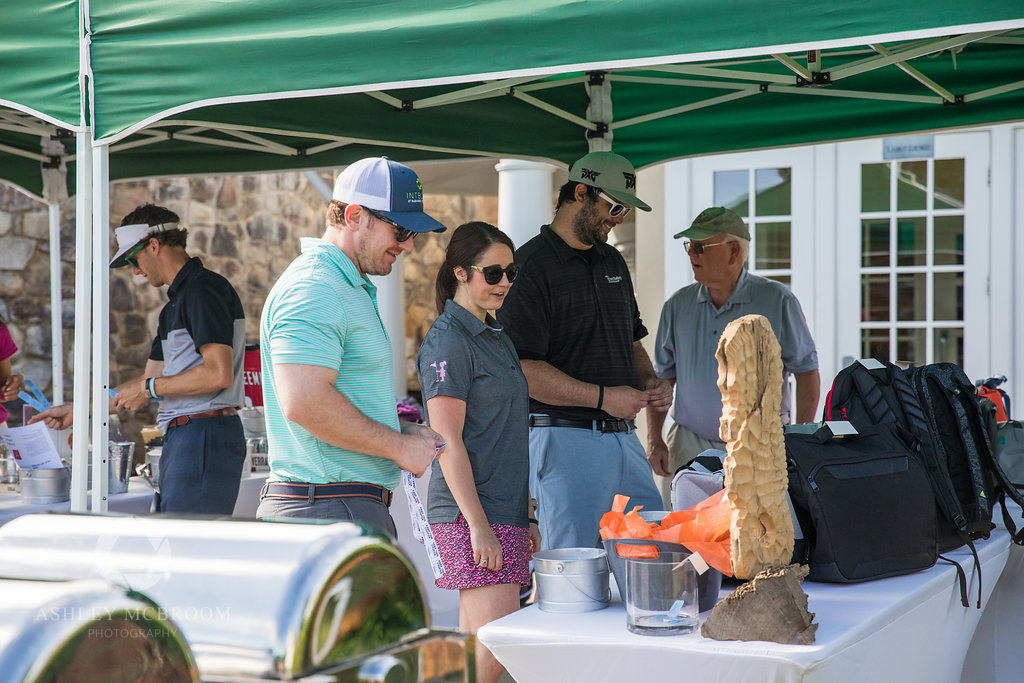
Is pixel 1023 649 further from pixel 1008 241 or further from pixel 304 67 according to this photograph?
pixel 1008 241

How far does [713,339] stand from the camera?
413 centimetres

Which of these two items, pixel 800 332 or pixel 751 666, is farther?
pixel 800 332

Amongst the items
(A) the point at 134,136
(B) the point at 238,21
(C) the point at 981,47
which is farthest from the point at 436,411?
(A) the point at 134,136

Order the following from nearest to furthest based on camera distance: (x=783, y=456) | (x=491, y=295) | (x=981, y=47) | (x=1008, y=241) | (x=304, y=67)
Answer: (x=783, y=456)
(x=304, y=67)
(x=491, y=295)
(x=981, y=47)
(x=1008, y=241)

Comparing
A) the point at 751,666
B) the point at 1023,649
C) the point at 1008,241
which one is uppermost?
the point at 1008,241

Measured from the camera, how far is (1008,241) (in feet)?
18.3

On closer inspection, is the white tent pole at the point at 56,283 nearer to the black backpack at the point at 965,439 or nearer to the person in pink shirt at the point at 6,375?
the person in pink shirt at the point at 6,375

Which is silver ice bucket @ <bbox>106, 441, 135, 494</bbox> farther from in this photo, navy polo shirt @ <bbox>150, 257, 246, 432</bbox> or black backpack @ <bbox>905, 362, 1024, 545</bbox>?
black backpack @ <bbox>905, 362, 1024, 545</bbox>

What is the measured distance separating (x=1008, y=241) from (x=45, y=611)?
577cm

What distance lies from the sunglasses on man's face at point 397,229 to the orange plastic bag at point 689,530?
0.79m

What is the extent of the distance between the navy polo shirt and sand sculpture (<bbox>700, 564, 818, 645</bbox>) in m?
2.21

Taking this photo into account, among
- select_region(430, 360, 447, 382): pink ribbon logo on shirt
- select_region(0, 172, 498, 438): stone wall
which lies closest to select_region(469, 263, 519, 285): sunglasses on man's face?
select_region(430, 360, 447, 382): pink ribbon logo on shirt

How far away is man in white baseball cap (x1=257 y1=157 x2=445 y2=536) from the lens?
215 cm

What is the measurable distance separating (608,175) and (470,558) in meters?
1.33
